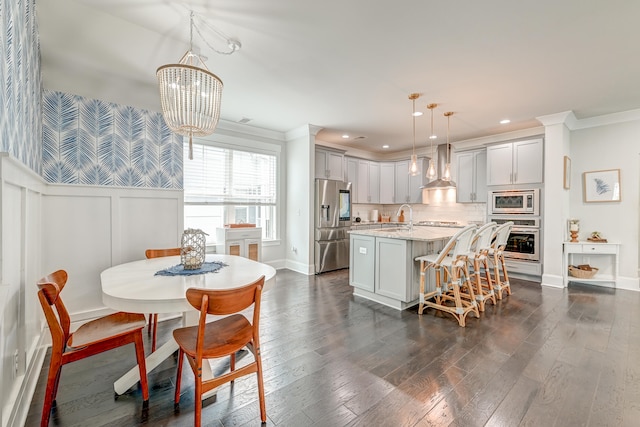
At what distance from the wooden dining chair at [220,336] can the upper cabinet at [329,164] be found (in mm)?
4056

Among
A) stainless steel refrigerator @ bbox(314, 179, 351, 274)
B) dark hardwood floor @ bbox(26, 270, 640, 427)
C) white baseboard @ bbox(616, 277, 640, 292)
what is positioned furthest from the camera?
stainless steel refrigerator @ bbox(314, 179, 351, 274)

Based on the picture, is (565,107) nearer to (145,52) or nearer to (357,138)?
(357,138)

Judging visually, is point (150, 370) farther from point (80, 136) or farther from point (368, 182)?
point (368, 182)

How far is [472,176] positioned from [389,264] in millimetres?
3444

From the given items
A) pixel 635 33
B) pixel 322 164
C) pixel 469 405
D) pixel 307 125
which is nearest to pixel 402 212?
pixel 322 164

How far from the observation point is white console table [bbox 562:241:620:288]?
14.2 ft

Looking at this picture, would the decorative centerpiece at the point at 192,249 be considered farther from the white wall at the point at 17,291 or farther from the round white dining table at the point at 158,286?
the white wall at the point at 17,291

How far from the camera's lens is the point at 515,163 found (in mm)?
4965

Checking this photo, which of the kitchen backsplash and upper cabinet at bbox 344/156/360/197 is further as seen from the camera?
upper cabinet at bbox 344/156/360/197

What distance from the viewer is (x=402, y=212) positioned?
286 inches

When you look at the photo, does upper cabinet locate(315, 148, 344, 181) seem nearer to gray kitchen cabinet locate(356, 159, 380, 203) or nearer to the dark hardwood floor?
gray kitchen cabinet locate(356, 159, 380, 203)

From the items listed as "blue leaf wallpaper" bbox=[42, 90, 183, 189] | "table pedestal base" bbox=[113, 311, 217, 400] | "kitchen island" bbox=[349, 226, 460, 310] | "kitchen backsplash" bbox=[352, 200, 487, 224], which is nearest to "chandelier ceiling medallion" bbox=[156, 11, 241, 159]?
"blue leaf wallpaper" bbox=[42, 90, 183, 189]

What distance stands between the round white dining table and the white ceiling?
1.94 metres

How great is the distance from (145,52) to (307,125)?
279 cm
